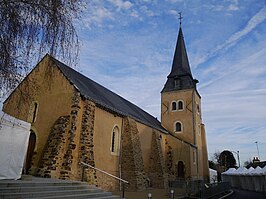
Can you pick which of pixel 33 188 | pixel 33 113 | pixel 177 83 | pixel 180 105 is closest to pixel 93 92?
pixel 33 113

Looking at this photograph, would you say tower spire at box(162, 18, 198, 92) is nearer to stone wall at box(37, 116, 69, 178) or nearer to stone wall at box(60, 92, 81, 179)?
stone wall at box(60, 92, 81, 179)

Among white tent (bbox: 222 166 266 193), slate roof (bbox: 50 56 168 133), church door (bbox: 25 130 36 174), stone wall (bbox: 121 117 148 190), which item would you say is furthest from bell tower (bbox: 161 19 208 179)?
church door (bbox: 25 130 36 174)

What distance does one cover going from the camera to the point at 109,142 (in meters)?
17.5

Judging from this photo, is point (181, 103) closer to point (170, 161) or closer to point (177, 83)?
point (177, 83)

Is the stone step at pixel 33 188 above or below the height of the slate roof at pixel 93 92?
below

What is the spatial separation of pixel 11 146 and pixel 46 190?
2.67 meters

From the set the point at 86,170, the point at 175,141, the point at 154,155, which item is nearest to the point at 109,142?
the point at 86,170

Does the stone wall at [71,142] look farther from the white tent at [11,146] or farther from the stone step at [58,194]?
the white tent at [11,146]

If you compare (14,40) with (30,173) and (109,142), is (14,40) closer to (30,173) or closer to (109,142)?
(30,173)

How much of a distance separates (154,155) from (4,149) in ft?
51.9

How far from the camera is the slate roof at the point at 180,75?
3216cm

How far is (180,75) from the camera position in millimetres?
32562

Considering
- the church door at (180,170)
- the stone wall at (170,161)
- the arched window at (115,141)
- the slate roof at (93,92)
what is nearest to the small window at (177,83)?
the stone wall at (170,161)

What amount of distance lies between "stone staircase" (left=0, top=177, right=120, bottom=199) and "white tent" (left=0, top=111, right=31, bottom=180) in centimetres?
128
